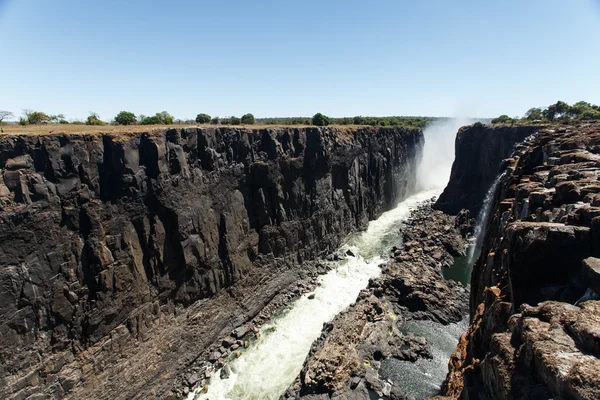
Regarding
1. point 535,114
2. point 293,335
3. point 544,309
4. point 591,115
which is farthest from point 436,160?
point 544,309

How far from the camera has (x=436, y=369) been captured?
26.0 meters

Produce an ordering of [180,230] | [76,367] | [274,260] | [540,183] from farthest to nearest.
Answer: [274,260] < [180,230] < [76,367] < [540,183]

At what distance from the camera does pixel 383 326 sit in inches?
1161

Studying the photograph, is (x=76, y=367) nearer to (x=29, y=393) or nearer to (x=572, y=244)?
(x=29, y=393)

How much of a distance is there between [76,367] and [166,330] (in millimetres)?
6609

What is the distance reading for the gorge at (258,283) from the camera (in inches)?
420

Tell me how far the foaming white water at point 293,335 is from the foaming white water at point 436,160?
50523mm

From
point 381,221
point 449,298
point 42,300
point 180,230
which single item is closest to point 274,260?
point 180,230

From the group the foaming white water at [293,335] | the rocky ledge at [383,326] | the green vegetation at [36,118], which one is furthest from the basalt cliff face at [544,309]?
the green vegetation at [36,118]

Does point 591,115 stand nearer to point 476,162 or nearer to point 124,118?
point 476,162

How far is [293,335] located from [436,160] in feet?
287

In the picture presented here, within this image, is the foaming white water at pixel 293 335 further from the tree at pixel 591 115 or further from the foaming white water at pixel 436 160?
the tree at pixel 591 115

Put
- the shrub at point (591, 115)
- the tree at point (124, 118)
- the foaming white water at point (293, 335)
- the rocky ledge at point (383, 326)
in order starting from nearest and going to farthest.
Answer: the rocky ledge at point (383, 326) < the foaming white water at point (293, 335) < the tree at point (124, 118) < the shrub at point (591, 115)

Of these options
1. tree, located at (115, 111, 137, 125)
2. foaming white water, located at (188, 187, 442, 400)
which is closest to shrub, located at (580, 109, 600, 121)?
foaming white water, located at (188, 187, 442, 400)
